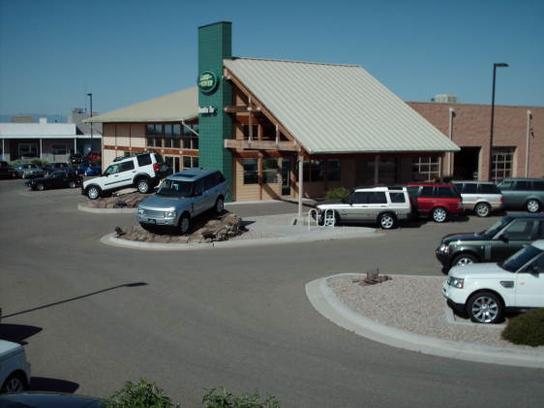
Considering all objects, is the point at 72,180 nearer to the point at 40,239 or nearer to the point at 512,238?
the point at 40,239

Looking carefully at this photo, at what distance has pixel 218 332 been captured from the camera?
497 inches

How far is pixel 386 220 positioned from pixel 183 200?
840 cm

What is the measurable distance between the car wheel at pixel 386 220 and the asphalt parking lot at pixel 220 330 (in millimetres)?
2977

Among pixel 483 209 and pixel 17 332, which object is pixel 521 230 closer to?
pixel 17 332

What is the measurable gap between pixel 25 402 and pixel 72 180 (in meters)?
44.0

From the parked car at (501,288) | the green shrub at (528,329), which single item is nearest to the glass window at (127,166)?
the parked car at (501,288)

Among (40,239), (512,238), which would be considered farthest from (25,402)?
(40,239)

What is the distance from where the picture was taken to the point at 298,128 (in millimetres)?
30719

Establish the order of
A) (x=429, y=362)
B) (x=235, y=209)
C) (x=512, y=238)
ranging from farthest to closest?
1. (x=235, y=209)
2. (x=512, y=238)
3. (x=429, y=362)

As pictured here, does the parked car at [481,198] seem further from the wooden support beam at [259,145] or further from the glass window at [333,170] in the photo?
the glass window at [333,170]

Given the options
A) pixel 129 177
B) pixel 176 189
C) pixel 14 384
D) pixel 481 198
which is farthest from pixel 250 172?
pixel 14 384

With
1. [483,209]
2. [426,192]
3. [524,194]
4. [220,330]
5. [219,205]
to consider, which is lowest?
[220,330]

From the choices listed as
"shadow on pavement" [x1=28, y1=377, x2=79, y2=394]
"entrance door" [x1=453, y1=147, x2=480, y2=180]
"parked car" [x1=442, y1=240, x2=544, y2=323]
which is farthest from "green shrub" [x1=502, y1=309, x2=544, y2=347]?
"entrance door" [x1=453, y1=147, x2=480, y2=180]

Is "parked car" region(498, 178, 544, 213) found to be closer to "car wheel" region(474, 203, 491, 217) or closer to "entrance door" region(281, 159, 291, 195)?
"car wheel" region(474, 203, 491, 217)
